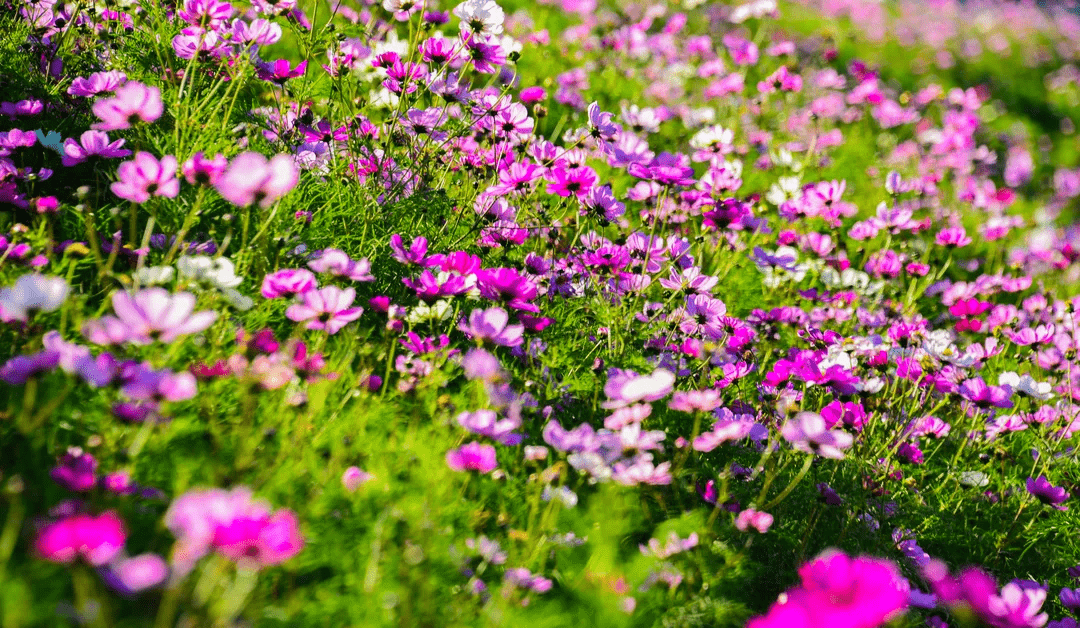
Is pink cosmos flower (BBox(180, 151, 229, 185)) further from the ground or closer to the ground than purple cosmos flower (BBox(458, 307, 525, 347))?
further from the ground

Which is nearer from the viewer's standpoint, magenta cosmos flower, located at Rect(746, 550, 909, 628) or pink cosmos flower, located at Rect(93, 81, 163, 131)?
magenta cosmos flower, located at Rect(746, 550, 909, 628)

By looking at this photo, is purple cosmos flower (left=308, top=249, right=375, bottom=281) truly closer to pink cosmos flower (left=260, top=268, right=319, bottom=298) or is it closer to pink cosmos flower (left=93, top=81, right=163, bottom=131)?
pink cosmos flower (left=260, top=268, right=319, bottom=298)

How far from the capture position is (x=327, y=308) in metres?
1.38

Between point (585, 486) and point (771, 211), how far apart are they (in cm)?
222

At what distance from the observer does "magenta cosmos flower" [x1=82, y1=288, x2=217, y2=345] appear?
104cm

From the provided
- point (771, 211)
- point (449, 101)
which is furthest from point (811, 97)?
point (449, 101)

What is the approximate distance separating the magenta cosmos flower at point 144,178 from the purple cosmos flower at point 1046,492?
6.56 feet

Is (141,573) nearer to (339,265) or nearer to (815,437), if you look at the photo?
(339,265)

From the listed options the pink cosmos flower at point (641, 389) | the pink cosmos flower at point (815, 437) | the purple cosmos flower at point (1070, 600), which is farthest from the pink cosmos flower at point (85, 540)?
the purple cosmos flower at point (1070, 600)

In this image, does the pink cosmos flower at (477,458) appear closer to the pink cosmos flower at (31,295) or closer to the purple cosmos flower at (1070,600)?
the pink cosmos flower at (31,295)

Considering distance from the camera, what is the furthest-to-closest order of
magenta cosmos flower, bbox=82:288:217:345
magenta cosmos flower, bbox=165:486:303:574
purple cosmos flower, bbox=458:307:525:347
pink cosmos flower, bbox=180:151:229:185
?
1. purple cosmos flower, bbox=458:307:525:347
2. pink cosmos flower, bbox=180:151:229:185
3. magenta cosmos flower, bbox=82:288:217:345
4. magenta cosmos flower, bbox=165:486:303:574

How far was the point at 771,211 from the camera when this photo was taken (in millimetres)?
3463

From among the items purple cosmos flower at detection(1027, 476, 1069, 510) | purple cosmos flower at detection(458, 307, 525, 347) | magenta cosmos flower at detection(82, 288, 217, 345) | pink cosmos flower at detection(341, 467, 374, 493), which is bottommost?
purple cosmos flower at detection(1027, 476, 1069, 510)

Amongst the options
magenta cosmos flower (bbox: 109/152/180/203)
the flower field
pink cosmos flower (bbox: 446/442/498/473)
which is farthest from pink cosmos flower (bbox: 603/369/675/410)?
magenta cosmos flower (bbox: 109/152/180/203)
